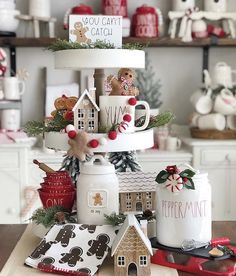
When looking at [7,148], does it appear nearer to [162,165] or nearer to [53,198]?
[162,165]

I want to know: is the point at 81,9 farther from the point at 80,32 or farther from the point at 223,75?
the point at 80,32

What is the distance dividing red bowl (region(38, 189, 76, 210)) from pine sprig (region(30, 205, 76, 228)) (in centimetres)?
1

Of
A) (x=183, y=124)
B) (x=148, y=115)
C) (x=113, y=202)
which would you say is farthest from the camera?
(x=183, y=124)

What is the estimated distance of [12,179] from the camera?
3025 millimetres

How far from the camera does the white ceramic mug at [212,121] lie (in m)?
3.20

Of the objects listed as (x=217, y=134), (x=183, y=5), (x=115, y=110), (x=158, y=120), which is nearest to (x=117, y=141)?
(x=115, y=110)

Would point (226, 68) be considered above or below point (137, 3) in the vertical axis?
below

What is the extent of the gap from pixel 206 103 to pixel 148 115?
1818 mm

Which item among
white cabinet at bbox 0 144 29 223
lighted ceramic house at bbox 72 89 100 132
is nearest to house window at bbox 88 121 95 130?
lighted ceramic house at bbox 72 89 100 132

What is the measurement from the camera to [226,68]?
3.25 m

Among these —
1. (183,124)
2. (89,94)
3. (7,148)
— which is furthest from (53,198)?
(183,124)

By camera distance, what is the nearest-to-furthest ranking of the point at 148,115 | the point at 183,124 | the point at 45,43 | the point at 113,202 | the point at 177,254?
the point at 177,254
the point at 113,202
the point at 148,115
the point at 45,43
the point at 183,124

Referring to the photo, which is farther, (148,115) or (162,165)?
(162,165)

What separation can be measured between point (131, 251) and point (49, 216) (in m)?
0.33
